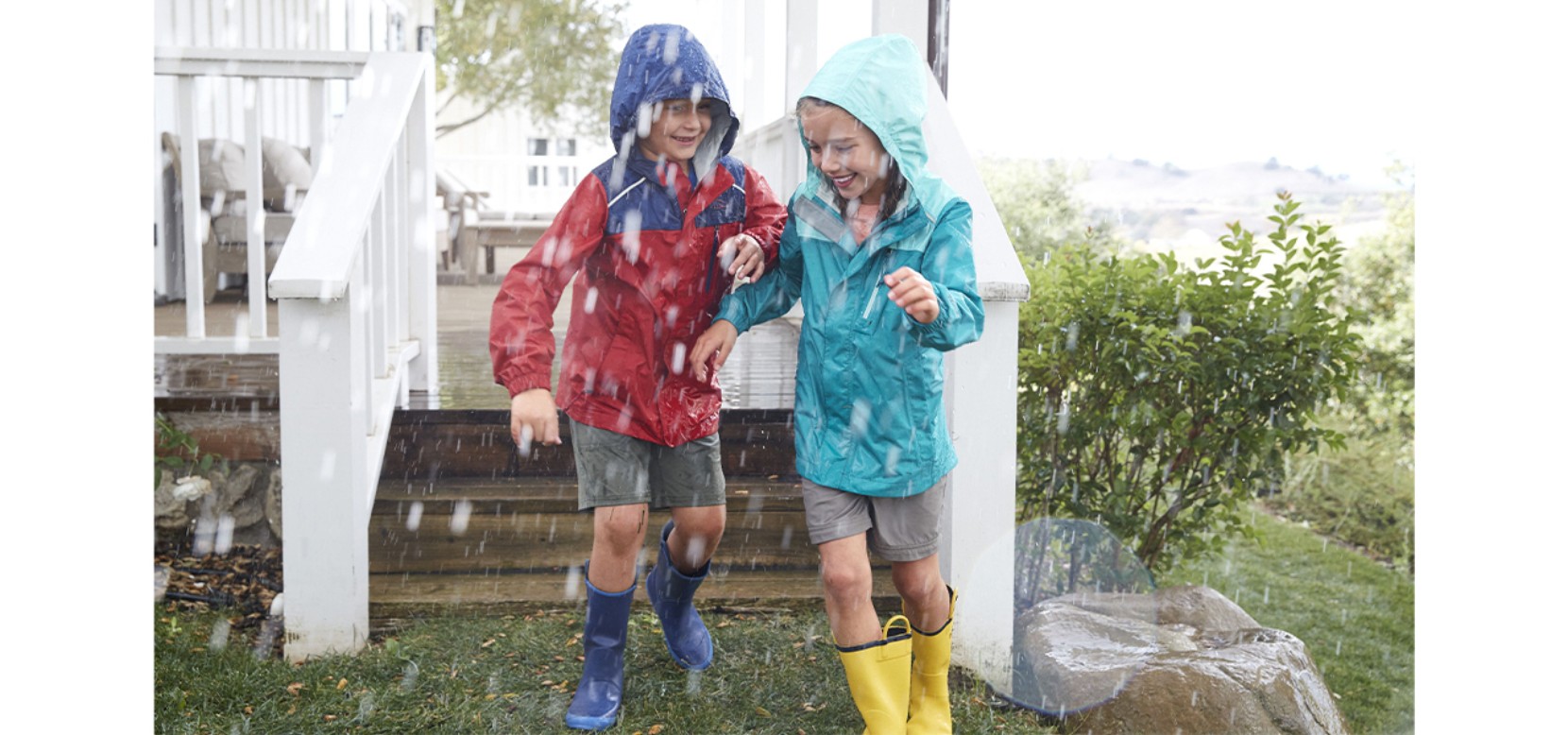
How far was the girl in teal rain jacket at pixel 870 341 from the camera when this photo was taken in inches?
91.0

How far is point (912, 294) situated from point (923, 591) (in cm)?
77

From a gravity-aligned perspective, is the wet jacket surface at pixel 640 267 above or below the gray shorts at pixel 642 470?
above

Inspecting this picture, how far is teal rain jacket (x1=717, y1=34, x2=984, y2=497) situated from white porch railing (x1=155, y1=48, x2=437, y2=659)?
135cm

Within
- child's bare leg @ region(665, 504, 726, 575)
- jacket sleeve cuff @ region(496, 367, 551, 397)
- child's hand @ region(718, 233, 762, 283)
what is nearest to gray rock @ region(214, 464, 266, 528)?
child's bare leg @ region(665, 504, 726, 575)

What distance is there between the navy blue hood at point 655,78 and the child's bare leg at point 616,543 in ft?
2.65

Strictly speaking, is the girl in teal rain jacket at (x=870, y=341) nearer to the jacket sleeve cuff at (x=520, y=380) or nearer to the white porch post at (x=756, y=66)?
the jacket sleeve cuff at (x=520, y=380)

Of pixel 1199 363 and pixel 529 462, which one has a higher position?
pixel 1199 363

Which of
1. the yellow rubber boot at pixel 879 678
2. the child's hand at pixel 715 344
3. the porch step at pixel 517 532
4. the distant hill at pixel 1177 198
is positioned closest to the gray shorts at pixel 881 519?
the yellow rubber boot at pixel 879 678

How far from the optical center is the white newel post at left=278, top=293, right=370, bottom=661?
3.04 metres

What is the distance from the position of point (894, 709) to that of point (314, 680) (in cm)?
153

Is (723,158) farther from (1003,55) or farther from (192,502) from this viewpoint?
(1003,55)

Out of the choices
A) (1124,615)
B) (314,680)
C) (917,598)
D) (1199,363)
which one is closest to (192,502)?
(314,680)

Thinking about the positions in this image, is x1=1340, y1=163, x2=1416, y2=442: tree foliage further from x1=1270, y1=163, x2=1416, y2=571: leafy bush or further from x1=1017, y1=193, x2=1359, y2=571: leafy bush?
x1=1017, y1=193, x2=1359, y2=571: leafy bush

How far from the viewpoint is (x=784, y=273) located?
2635 mm
